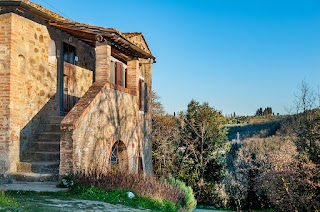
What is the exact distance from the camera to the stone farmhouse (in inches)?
401

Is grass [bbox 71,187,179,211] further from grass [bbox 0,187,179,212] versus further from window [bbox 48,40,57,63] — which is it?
window [bbox 48,40,57,63]

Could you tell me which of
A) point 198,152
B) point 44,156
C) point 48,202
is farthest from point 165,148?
point 48,202

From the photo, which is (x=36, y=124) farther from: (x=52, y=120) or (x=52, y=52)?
(x=52, y=52)

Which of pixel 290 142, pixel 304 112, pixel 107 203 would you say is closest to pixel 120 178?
pixel 107 203

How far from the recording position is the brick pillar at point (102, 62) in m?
11.8

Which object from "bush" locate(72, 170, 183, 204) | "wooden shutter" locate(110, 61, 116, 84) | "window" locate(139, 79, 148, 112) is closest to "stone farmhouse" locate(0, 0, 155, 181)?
"bush" locate(72, 170, 183, 204)

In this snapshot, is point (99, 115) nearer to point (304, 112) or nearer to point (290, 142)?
point (304, 112)

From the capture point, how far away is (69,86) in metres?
13.7

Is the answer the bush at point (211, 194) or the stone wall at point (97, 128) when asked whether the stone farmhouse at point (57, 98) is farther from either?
the bush at point (211, 194)

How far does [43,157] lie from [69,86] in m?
3.32

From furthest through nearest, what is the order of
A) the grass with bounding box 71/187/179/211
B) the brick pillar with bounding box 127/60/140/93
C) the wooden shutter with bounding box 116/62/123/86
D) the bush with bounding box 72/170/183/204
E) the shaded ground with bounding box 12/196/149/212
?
the wooden shutter with bounding box 116/62/123/86, the brick pillar with bounding box 127/60/140/93, the bush with bounding box 72/170/183/204, the grass with bounding box 71/187/179/211, the shaded ground with bounding box 12/196/149/212

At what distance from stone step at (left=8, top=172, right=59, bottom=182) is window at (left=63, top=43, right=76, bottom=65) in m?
4.73

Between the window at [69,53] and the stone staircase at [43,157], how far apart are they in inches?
94.2

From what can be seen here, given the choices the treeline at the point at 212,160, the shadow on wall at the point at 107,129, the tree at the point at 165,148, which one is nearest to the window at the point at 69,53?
the shadow on wall at the point at 107,129
